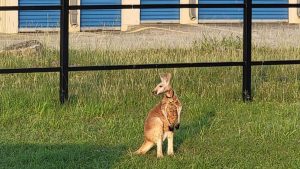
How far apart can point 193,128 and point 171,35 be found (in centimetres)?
1484

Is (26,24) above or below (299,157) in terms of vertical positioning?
above

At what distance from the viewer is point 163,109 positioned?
6926mm

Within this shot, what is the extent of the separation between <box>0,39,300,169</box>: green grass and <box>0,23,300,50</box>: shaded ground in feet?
24.2

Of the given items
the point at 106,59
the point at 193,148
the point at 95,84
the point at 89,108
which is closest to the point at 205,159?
the point at 193,148

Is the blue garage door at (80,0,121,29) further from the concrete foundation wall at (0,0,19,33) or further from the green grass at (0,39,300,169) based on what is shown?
the green grass at (0,39,300,169)

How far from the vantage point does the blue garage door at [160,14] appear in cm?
2619

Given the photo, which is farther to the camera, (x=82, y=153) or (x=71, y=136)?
(x=71, y=136)

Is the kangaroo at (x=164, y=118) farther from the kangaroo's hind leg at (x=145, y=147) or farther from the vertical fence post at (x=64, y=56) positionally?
the vertical fence post at (x=64, y=56)

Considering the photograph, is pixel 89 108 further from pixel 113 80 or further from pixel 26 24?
pixel 26 24

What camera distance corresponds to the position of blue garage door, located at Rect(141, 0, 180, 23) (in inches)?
1031

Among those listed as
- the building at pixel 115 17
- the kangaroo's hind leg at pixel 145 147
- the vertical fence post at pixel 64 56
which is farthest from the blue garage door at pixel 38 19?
the kangaroo's hind leg at pixel 145 147

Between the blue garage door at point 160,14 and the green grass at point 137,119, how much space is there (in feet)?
43.4

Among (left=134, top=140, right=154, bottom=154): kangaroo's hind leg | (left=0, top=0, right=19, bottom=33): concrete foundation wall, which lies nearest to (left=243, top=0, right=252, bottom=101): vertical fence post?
(left=134, top=140, right=154, bottom=154): kangaroo's hind leg

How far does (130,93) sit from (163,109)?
3.24 m
